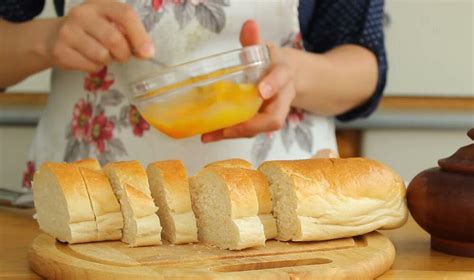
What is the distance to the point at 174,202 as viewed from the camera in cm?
100

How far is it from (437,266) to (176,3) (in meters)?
0.68

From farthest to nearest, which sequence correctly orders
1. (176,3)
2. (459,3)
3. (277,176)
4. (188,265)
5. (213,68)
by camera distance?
(459,3) < (176,3) < (213,68) < (277,176) < (188,265)

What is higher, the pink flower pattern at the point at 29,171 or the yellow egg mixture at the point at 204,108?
the yellow egg mixture at the point at 204,108

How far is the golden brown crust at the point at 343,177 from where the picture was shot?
39.5 inches

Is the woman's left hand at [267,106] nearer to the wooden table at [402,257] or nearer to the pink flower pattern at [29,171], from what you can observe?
the wooden table at [402,257]

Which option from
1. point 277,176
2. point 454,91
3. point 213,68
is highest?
point 213,68

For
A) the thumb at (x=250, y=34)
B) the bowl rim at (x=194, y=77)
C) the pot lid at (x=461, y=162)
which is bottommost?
the pot lid at (x=461, y=162)

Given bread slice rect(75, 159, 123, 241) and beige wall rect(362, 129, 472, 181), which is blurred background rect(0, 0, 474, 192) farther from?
bread slice rect(75, 159, 123, 241)

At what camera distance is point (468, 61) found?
2.34m

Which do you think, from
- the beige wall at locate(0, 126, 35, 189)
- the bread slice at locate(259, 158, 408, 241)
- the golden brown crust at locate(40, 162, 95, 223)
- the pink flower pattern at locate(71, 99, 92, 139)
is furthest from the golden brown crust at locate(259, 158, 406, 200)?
the beige wall at locate(0, 126, 35, 189)

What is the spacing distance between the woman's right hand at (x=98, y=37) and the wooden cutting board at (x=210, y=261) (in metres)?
0.35

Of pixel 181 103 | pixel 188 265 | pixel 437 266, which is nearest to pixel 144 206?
pixel 188 265

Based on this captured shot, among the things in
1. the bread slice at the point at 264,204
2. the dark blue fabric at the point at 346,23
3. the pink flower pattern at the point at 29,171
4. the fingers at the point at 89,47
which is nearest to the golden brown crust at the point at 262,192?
the bread slice at the point at 264,204

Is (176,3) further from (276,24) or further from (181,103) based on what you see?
(181,103)
